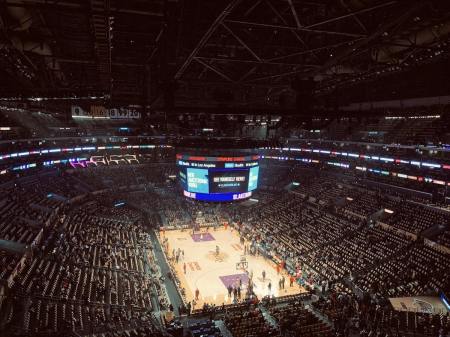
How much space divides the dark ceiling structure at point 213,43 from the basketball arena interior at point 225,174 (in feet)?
0.22

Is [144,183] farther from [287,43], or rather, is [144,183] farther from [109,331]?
[287,43]

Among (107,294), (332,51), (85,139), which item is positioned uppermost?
(332,51)

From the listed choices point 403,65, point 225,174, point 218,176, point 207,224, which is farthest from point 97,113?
point 403,65

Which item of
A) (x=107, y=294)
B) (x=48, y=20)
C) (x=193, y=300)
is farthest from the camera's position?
(x=193, y=300)

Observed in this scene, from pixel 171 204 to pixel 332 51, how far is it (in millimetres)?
30737

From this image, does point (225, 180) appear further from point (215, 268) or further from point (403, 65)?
point (403, 65)

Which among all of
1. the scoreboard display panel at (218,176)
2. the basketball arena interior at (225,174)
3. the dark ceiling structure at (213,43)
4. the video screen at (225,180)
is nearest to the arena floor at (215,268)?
the basketball arena interior at (225,174)

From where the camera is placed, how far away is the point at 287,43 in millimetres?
9258

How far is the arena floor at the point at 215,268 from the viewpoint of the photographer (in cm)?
2192

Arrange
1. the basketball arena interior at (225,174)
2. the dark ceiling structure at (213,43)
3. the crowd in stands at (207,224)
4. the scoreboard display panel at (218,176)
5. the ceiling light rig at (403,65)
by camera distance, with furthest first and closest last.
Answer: the scoreboard display panel at (218,176) < the crowd in stands at (207,224) < the ceiling light rig at (403,65) < the basketball arena interior at (225,174) < the dark ceiling structure at (213,43)

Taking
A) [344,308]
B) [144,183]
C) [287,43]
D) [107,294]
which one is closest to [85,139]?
[144,183]

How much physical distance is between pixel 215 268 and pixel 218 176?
25.5 ft

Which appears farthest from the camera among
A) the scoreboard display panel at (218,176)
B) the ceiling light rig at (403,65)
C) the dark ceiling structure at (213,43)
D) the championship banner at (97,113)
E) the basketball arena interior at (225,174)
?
the championship banner at (97,113)

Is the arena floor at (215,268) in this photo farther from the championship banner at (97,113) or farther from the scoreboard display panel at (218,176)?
the championship banner at (97,113)
